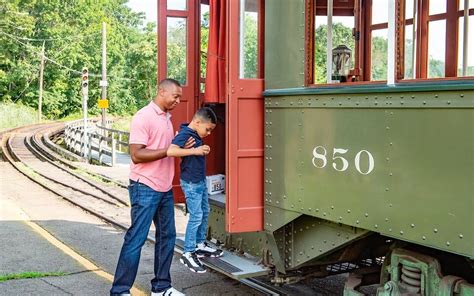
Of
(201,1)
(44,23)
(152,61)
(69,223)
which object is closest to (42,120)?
(44,23)

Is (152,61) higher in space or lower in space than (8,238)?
higher

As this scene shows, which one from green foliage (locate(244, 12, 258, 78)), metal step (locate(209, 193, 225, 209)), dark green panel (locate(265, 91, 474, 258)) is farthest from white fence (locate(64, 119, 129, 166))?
dark green panel (locate(265, 91, 474, 258))

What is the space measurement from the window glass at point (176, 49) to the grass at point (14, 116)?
36.8 metres

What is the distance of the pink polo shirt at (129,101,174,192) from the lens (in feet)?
16.7

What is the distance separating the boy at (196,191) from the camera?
216 inches

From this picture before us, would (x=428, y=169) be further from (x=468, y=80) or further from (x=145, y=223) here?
(x=145, y=223)

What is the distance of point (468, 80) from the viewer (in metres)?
3.26

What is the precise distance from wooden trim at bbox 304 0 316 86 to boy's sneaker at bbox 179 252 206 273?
2.07 meters

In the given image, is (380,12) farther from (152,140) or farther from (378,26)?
(152,140)

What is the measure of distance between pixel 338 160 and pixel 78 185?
35.0ft

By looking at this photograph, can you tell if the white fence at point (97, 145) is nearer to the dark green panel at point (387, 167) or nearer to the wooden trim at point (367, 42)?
the wooden trim at point (367, 42)

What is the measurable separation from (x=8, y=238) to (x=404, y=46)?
6.26 m

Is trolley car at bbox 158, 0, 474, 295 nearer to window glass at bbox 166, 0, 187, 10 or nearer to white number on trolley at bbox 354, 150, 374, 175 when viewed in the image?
white number on trolley at bbox 354, 150, 374, 175

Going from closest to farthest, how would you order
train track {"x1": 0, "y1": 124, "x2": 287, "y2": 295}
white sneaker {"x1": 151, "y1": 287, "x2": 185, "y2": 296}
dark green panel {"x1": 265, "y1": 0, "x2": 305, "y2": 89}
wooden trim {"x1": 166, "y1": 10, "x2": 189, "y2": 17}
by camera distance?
dark green panel {"x1": 265, "y1": 0, "x2": 305, "y2": 89} < white sneaker {"x1": 151, "y1": 287, "x2": 185, "y2": 296} < wooden trim {"x1": 166, "y1": 10, "x2": 189, "y2": 17} < train track {"x1": 0, "y1": 124, "x2": 287, "y2": 295}
